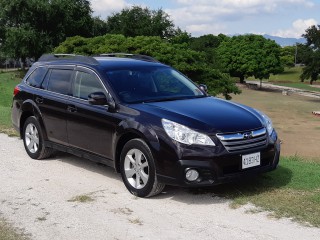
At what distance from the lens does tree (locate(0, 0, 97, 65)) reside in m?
44.5

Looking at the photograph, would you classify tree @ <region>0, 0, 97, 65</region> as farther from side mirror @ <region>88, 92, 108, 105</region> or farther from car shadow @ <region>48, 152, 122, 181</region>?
side mirror @ <region>88, 92, 108, 105</region>

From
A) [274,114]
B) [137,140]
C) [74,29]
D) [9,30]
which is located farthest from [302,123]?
[137,140]

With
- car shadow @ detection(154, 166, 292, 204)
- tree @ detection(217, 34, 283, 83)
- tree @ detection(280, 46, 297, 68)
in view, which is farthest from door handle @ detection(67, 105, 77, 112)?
tree @ detection(280, 46, 297, 68)

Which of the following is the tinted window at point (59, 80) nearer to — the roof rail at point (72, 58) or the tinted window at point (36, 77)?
the roof rail at point (72, 58)

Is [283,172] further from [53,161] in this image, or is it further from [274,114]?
[274,114]

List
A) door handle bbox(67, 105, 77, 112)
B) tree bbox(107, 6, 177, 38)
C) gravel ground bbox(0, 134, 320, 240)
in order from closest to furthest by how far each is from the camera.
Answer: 1. gravel ground bbox(0, 134, 320, 240)
2. door handle bbox(67, 105, 77, 112)
3. tree bbox(107, 6, 177, 38)

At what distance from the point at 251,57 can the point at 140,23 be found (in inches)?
799

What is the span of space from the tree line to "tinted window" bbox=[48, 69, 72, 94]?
14992 mm

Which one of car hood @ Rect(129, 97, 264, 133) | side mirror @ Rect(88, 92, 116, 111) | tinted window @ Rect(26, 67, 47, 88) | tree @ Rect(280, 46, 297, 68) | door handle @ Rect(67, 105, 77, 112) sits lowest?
tree @ Rect(280, 46, 297, 68)

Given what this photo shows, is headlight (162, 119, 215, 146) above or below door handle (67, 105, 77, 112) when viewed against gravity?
below

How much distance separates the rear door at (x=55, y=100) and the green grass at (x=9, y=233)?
89.8 inches

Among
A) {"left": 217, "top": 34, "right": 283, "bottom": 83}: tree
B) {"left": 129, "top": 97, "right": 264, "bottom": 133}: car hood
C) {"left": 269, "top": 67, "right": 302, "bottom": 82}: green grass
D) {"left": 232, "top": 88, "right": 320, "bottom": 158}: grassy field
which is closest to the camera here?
{"left": 129, "top": 97, "right": 264, "bottom": 133}: car hood

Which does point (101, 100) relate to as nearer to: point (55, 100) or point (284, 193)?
point (55, 100)

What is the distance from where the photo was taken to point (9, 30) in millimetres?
44719
